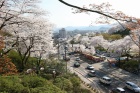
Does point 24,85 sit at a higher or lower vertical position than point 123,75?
higher

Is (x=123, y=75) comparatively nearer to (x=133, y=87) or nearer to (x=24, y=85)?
(x=133, y=87)

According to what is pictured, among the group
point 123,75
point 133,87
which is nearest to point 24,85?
point 133,87

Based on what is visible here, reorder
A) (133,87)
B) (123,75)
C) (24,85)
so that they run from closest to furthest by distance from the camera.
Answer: (24,85) < (133,87) < (123,75)

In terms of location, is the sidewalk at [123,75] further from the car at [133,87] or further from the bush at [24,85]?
the bush at [24,85]

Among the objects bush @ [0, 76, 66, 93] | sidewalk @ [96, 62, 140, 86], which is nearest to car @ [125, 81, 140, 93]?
sidewalk @ [96, 62, 140, 86]

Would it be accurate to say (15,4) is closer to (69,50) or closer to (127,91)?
(127,91)

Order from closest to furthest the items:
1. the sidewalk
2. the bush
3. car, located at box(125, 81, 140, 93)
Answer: the bush → car, located at box(125, 81, 140, 93) → the sidewalk

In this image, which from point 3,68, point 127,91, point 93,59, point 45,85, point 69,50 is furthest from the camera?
point 69,50

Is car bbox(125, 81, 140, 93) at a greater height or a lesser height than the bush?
lesser

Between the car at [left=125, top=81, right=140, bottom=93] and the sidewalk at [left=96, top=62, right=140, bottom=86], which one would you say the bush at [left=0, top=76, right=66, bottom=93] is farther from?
the sidewalk at [left=96, top=62, right=140, bottom=86]

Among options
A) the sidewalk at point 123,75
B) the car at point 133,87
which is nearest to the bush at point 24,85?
the car at point 133,87

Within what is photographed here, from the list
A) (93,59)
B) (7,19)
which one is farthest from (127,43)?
(7,19)
